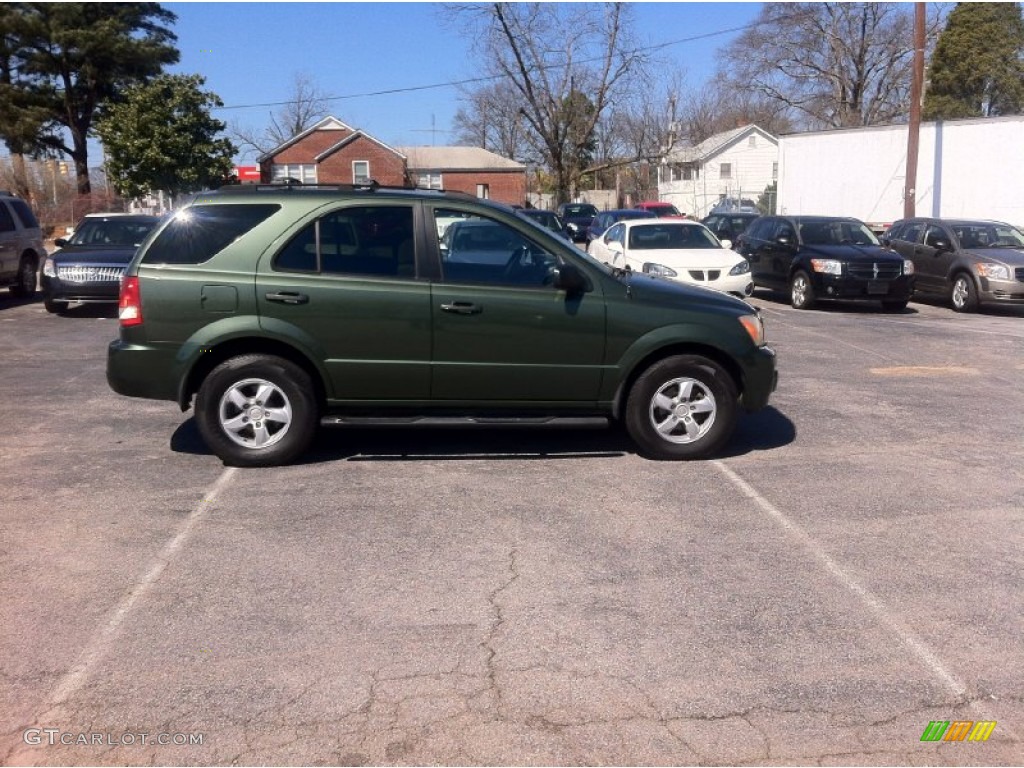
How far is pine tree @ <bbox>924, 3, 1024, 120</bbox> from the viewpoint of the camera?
43.2 meters

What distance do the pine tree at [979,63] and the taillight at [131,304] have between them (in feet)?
149

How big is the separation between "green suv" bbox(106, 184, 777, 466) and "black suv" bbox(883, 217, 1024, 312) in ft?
38.0

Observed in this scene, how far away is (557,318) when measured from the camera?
6.71 m

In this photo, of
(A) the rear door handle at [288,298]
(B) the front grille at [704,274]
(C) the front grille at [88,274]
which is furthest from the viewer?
(B) the front grille at [704,274]

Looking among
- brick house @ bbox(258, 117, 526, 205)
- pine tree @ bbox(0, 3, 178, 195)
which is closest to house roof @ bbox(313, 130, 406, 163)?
brick house @ bbox(258, 117, 526, 205)

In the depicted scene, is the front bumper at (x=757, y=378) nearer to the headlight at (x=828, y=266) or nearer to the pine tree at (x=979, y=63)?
the headlight at (x=828, y=266)

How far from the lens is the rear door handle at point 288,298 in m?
6.53

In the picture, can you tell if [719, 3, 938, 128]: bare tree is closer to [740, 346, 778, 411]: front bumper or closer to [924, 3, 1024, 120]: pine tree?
[924, 3, 1024, 120]: pine tree

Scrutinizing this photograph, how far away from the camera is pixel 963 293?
1702 centimetres

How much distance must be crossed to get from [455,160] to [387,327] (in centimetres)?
5992

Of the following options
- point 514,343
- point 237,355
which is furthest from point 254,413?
point 514,343

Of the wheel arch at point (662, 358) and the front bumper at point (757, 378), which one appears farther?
the front bumper at point (757, 378)

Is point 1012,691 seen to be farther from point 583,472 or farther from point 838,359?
point 838,359

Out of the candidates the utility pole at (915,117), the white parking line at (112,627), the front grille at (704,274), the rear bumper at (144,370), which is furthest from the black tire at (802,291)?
the white parking line at (112,627)
